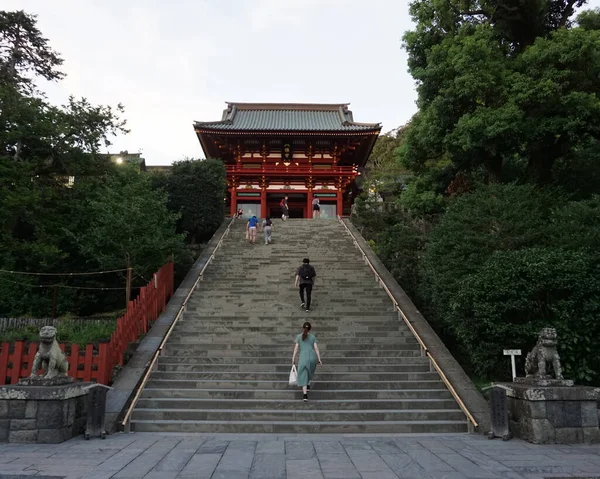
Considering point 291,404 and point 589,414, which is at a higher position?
point 589,414

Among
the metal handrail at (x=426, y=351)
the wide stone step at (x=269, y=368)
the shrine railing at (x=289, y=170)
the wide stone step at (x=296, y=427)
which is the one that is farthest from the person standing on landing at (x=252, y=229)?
the wide stone step at (x=296, y=427)

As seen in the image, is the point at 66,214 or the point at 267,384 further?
the point at 66,214

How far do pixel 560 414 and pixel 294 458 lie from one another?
144 inches

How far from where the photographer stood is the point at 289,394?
730cm

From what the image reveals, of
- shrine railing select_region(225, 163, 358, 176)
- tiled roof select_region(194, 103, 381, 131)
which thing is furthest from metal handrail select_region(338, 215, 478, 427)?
tiled roof select_region(194, 103, 381, 131)

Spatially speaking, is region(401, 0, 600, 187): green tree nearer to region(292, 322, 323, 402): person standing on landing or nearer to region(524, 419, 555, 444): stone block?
region(292, 322, 323, 402): person standing on landing

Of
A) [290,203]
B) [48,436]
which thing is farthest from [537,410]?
[290,203]

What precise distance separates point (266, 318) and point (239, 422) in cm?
390

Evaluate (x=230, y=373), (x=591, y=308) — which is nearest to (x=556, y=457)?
(x=591, y=308)


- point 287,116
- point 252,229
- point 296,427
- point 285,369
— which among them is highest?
point 287,116

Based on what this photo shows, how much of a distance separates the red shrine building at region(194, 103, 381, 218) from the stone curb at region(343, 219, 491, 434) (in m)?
13.0

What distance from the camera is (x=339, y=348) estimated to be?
8969 millimetres

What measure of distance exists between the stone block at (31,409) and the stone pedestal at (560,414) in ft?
21.5

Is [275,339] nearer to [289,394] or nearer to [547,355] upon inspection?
[289,394]
